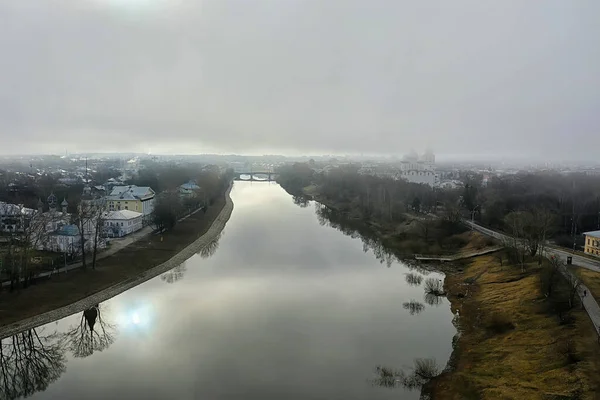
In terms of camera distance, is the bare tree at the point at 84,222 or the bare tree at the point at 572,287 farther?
the bare tree at the point at 84,222

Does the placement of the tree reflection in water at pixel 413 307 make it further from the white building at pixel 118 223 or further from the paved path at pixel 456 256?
the white building at pixel 118 223

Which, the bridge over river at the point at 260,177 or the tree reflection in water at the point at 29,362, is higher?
the bridge over river at the point at 260,177

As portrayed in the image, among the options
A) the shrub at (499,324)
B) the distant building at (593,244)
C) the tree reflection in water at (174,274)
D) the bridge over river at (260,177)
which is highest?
the distant building at (593,244)

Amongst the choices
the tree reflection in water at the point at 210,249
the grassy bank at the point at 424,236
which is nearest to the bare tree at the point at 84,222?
the tree reflection in water at the point at 210,249

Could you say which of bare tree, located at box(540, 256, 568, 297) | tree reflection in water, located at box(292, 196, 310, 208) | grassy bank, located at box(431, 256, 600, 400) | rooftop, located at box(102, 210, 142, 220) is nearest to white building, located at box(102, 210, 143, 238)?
rooftop, located at box(102, 210, 142, 220)

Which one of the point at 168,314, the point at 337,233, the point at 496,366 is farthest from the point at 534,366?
the point at 337,233

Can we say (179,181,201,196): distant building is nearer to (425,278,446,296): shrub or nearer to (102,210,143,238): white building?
(102,210,143,238): white building

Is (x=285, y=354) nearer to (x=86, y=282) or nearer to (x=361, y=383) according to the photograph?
(x=361, y=383)
